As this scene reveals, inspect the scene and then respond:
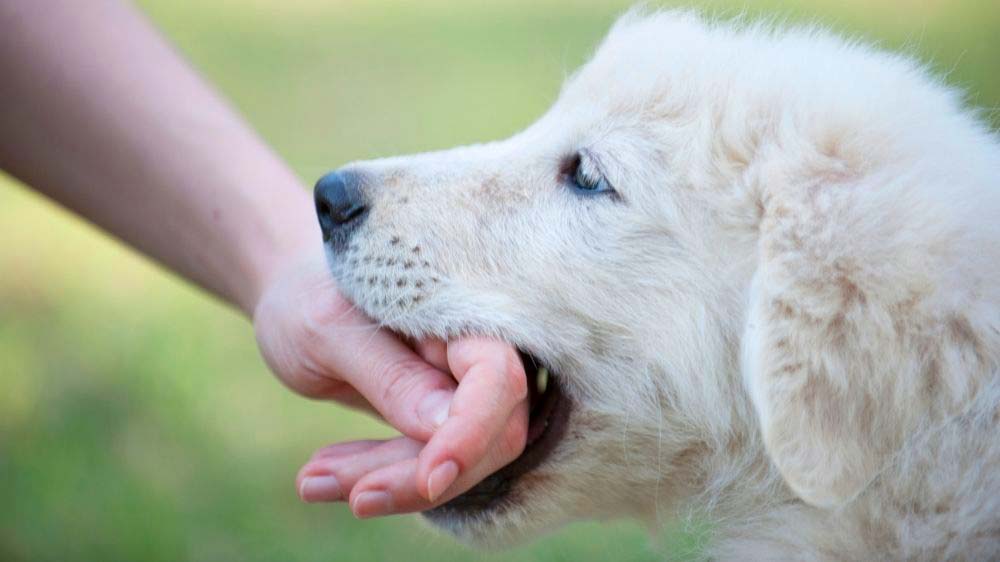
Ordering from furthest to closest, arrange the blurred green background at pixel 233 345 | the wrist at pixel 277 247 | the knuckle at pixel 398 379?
the blurred green background at pixel 233 345 → the wrist at pixel 277 247 → the knuckle at pixel 398 379

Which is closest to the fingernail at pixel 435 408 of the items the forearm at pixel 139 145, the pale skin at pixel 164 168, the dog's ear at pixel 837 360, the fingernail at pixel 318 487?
the fingernail at pixel 318 487

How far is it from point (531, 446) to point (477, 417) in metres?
0.47

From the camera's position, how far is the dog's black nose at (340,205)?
2949 millimetres

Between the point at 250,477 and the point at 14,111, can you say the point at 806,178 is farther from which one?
the point at 250,477

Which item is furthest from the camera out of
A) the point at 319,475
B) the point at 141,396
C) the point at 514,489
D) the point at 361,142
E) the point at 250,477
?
the point at 361,142

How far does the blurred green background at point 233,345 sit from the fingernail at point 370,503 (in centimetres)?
82

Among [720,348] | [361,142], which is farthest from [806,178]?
[361,142]

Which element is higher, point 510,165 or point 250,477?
point 510,165

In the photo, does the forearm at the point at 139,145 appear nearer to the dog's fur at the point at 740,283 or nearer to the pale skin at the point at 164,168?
the pale skin at the point at 164,168

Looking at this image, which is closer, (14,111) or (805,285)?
(805,285)

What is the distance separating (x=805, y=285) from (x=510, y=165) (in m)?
0.89

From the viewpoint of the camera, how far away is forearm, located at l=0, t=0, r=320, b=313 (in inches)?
132

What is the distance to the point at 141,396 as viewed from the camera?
5426 millimetres


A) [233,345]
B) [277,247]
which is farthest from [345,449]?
[233,345]
